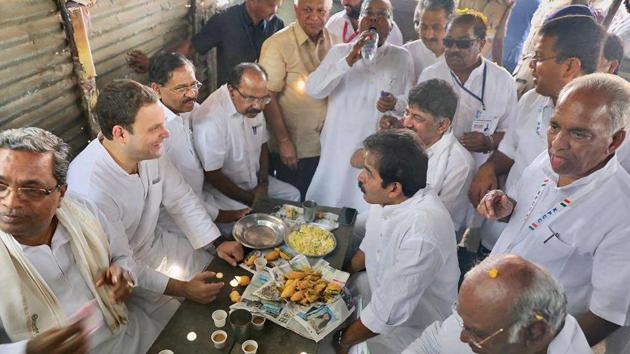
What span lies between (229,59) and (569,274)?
4.25 m

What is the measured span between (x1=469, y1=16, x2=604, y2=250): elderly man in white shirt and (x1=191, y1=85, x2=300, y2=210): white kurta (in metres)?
2.25

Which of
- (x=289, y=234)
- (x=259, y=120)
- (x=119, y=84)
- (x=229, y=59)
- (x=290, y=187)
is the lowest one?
(x=290, y=187)

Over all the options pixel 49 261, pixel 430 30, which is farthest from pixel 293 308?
pixel 430 30

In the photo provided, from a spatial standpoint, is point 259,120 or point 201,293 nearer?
point 201,293

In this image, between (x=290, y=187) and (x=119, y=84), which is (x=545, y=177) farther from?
(x=119, y=84)

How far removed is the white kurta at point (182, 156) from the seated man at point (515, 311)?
105 inches

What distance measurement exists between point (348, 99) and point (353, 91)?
0.10 metres

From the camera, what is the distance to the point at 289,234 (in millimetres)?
3252

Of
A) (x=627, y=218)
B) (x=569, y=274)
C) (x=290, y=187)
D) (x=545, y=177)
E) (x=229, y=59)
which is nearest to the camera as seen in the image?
(x=627, y=218)

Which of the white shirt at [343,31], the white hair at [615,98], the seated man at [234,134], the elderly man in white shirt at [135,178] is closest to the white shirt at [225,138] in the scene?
the seated man at [234,134]

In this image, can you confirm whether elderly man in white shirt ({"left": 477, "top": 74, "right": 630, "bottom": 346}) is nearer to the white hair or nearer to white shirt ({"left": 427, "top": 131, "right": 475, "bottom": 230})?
the white hair

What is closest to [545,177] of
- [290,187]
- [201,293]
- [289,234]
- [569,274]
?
[569,274]

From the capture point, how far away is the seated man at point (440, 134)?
322 centimetres

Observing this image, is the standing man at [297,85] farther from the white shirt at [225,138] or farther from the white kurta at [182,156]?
the white kurta at [182,156]
